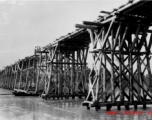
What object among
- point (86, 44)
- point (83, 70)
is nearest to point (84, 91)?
point (83, 70)

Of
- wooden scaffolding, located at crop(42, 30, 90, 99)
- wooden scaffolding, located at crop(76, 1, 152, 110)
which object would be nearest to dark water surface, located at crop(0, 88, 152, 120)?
wooden scaffolding, located at crop(76, 1, 152, 110)

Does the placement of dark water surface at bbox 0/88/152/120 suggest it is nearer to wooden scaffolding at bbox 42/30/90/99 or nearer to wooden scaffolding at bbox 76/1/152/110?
wooden scaffolding at bbox 76/1/152/110

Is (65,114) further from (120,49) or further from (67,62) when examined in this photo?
(67,62)

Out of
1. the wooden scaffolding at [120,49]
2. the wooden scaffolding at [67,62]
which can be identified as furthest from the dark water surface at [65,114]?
the wooden scaffolding at [67,62]

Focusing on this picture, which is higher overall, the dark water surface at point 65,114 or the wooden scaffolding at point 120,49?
the wooden scaffolding at point 120,49

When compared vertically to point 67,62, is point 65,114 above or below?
below

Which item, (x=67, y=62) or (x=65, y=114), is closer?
(x=65, y=114)

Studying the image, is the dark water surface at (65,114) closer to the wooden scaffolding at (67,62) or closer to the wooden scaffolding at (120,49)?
the wooden scaffolding at (120,49)

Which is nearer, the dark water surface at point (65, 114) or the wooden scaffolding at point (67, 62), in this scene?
the dark water surface at point (65, 114)

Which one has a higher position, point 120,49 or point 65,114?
point 120,49

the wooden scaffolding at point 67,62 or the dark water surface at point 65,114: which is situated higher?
the wooden scaffolding at point 67,62

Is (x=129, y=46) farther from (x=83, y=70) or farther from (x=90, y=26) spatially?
(x=83, y=70)

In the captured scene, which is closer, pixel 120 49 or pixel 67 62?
pixel 120 49

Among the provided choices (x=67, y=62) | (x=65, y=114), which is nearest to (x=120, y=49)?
(x=65, y=114)
